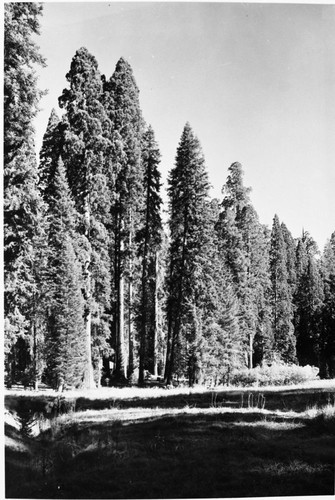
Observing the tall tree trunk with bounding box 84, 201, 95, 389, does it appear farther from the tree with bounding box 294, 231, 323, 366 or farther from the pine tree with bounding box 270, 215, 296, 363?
the tree with bounding box 294, 231, 323, 366

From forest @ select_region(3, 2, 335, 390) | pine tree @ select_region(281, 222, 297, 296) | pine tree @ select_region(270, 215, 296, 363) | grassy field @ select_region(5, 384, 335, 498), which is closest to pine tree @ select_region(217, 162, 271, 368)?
forest @ select_region(3, 2, 335, 390)

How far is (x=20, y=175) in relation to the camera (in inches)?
385

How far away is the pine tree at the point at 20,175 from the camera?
9414mm

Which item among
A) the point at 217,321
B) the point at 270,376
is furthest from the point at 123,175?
the point at 270,376

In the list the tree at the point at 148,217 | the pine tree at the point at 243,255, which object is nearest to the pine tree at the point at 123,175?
the tree at the point at 148,217

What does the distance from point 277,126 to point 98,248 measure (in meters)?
8.64

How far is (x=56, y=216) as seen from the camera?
14070mm

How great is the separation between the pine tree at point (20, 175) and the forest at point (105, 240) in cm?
3

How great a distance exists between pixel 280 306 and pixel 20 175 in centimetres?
2053

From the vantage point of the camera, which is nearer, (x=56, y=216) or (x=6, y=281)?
(x=6, y=281)

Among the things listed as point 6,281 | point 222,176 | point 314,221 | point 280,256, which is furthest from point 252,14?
point 280,256

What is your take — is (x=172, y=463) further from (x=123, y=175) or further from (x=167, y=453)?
(x=123, y=175)

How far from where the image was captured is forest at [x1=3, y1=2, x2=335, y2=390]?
9922mm

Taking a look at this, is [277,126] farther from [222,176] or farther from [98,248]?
[98,248]
